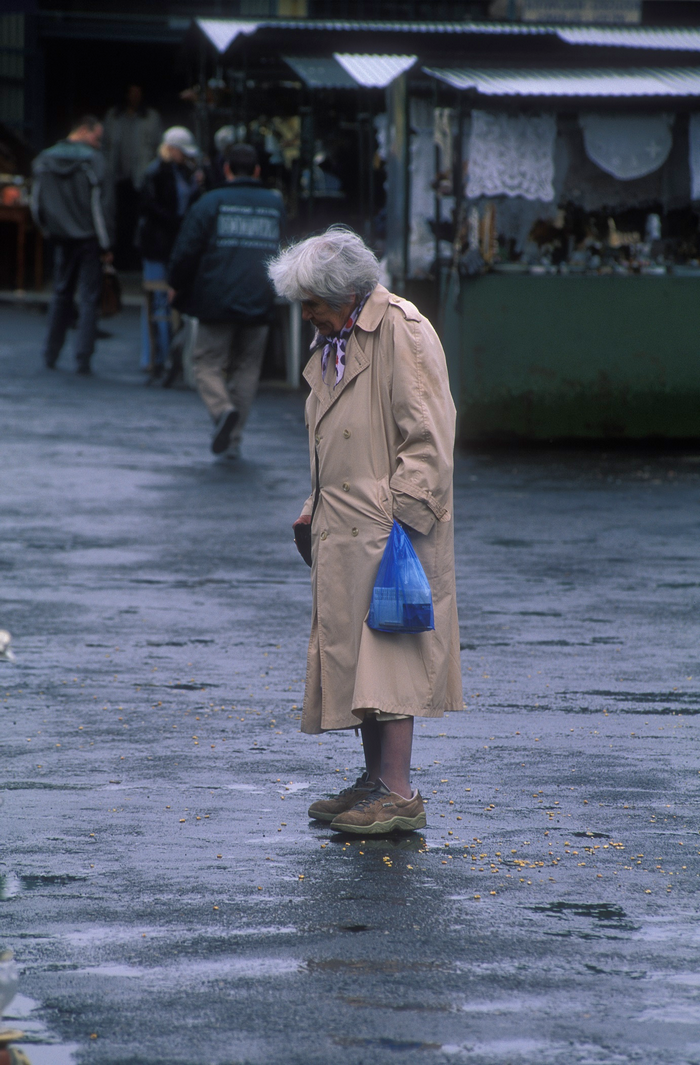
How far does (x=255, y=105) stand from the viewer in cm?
1897

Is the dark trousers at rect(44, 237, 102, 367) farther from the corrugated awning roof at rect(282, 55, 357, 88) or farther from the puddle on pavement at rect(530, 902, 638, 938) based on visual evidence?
the puddle on pavement at rect(530, 902, 638, 938)

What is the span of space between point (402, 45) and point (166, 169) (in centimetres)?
247

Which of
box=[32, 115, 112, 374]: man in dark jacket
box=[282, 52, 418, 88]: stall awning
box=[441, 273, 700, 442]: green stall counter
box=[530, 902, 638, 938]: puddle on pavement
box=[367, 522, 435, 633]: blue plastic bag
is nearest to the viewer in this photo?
box=[530, 902, 638, 938]: puddle on pavement

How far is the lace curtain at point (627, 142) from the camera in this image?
14336 mm

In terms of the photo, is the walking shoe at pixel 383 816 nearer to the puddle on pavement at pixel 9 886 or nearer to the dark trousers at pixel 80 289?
the puddle on pavement at pixel 9 886

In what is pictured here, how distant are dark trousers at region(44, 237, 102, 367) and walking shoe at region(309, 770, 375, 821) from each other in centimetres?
1245

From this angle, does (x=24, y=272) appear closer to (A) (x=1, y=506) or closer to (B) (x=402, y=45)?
(B) (x=402, y=45)

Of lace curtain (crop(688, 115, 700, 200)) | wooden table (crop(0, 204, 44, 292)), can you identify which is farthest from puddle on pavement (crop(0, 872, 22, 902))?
wooden table (crop(0, 204, 44, 292))

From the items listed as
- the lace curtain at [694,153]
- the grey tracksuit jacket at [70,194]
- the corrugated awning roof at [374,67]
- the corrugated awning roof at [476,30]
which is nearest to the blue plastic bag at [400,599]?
the lace curtain at [694,153]

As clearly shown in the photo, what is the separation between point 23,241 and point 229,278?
12.4 metres

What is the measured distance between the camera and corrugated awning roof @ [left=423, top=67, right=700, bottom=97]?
532 inches

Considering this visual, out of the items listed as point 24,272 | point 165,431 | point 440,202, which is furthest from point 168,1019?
point 24,272

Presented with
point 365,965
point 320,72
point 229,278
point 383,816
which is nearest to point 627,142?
point 320,72

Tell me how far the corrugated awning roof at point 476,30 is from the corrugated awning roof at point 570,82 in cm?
202
